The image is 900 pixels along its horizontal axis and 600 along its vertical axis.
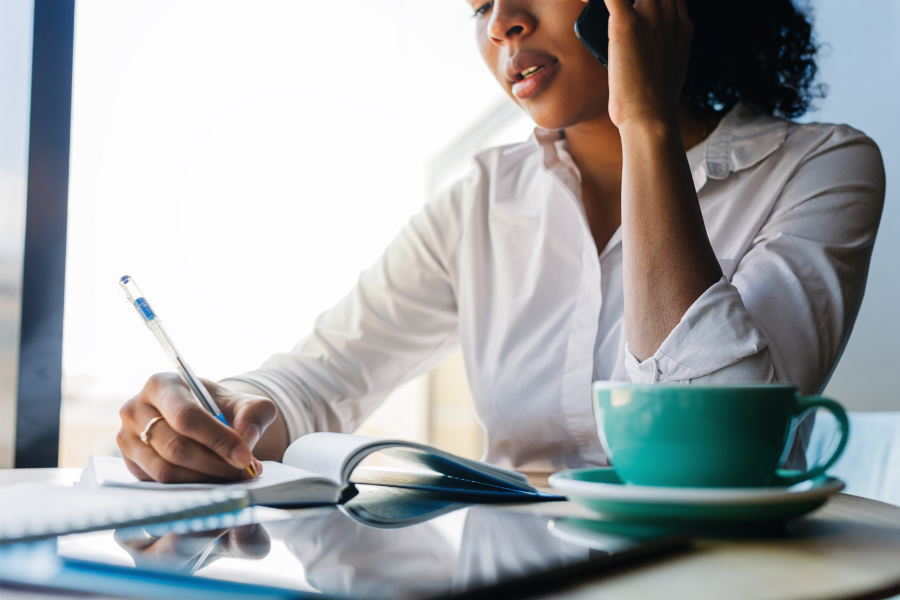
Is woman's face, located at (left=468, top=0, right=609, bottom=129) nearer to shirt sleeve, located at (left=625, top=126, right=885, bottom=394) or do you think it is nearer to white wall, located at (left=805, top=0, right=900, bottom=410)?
shirt sleeve, located at (left=625, top=126, right=885, bottom=394)

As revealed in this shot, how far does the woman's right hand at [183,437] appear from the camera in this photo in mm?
498

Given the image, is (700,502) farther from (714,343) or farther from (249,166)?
(249,166)

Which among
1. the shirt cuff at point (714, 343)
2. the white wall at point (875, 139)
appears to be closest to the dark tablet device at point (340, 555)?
the shirt cuff at point (714, 343)

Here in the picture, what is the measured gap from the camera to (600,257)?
98 cm

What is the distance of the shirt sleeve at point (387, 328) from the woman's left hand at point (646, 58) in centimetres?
44

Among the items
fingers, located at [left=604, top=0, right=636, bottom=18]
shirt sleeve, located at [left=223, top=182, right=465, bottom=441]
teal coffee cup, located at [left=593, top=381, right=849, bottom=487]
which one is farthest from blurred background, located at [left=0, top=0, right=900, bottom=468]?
teal coffee cup, located at [left=593, top=381, right=849, bottom=487]

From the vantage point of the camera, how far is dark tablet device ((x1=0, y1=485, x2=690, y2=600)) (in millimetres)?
243

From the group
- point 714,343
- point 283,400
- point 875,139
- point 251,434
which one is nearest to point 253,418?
point 251,434

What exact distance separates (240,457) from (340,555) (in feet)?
0.69

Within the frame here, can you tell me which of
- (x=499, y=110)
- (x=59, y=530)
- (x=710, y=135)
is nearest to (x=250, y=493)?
(x=59, y=530)

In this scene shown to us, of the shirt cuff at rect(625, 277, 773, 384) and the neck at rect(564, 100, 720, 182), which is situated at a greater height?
the neck at rect(564, 100, 720, 182)

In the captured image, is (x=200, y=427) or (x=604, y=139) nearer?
(x=200, y=427)

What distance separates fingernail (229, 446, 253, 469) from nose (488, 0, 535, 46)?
75cm

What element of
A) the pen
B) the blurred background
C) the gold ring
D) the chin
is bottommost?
the gold ring
